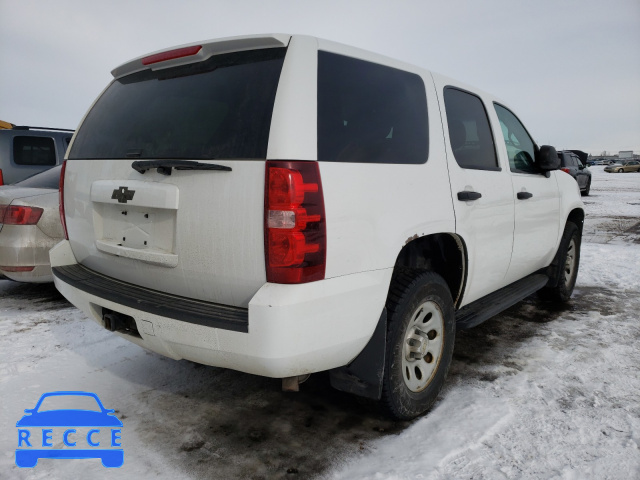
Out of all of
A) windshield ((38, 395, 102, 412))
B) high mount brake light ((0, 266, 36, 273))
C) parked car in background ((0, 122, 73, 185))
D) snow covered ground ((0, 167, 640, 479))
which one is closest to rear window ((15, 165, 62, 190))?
high mount brake light ((0, 266, 36, 273))

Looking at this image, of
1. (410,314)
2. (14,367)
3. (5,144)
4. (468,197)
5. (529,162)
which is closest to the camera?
(410,314)

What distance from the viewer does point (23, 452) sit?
232 cm

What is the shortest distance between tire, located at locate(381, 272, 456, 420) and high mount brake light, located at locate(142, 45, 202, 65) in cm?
151

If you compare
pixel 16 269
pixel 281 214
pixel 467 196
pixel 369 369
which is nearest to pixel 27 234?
pixel 16 269

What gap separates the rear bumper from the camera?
75.5 inches

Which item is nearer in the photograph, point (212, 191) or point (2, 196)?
point (212, 191)

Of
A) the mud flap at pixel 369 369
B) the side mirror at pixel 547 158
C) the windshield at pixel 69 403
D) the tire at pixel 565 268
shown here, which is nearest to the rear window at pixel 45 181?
the windshield at pixel 69 403

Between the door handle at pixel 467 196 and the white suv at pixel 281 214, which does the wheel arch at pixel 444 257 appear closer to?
the white suv at pixel 281 214

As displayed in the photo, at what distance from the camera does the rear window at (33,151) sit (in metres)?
7.97

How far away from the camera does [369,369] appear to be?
7.63 ft

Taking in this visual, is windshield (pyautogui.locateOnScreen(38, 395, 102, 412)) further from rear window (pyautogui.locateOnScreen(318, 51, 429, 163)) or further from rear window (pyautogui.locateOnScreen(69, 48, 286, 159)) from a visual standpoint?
rear window (pyautogui.locateOnScreen(318, 51, 429, 163))

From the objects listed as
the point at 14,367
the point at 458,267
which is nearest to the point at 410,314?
the point at 458,267

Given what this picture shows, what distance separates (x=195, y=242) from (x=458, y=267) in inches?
65.6

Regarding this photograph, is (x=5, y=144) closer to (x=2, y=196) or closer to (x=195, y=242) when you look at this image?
(x=2, y=196)
